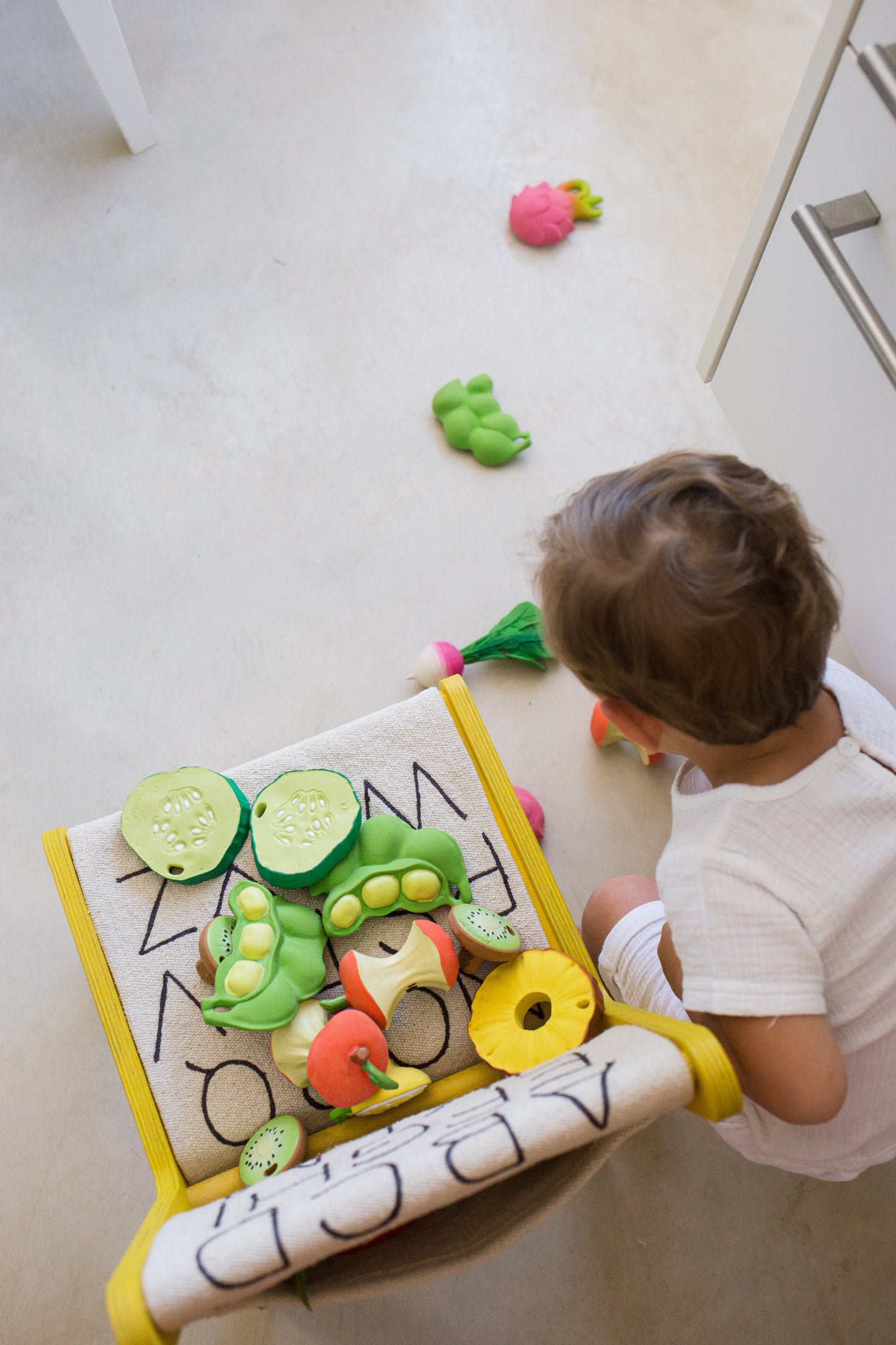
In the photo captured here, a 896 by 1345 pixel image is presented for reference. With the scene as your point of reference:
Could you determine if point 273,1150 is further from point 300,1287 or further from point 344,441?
point 344,441

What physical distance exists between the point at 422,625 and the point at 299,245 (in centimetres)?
63

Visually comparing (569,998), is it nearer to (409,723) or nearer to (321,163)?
(409,723)

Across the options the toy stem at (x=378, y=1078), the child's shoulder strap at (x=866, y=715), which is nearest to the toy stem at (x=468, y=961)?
the toy stem at (x=378, y=1078)

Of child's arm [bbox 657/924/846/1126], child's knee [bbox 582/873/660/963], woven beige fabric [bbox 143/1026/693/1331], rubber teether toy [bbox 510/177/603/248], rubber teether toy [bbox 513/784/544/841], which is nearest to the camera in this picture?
woven beige fabric [bbox 143/1026/693/1331]

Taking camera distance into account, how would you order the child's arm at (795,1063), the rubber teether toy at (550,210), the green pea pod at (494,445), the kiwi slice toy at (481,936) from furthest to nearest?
the rubber teether toy at (550,210) < the green pea pod at (494,445) < the kiwi slice toy at (481,936) < the child's arm at (795,1063)

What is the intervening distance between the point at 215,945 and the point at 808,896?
0.42m

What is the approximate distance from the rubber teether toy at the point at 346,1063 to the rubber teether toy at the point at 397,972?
0.06 feet

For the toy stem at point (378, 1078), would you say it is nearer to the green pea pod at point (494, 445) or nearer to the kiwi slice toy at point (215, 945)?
the kiwi slice toy at point (215, 945)

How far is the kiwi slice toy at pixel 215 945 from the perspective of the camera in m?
0.69

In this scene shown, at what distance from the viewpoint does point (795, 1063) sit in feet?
1.94

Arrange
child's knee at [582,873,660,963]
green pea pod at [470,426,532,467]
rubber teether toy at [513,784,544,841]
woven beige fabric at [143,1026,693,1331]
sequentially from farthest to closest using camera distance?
green pea pod at [470,426,532,467] < rubber teether toy at [513,784,544,841] < child's knee at [582,873,660,963] < woven beige fabric at [143,1026,693,1331]

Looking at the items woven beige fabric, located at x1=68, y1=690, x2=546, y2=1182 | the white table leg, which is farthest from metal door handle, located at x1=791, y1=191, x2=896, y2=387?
the white table leg

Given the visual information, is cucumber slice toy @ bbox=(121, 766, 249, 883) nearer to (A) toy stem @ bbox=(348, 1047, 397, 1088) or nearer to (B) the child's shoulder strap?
(A) toy stem @ bbox=(348, 1047, 397, 1088)

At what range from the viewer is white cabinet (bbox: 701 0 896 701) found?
0.68m
